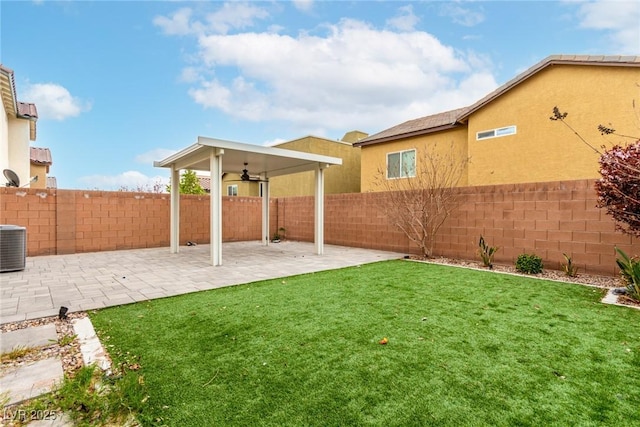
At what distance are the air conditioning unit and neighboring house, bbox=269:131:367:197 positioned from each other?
12.6 m

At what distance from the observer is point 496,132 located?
10766 millimetres

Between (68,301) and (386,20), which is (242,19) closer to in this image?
(386,20)

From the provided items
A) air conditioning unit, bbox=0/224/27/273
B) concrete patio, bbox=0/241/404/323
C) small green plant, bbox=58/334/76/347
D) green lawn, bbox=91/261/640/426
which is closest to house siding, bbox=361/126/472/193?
concrete patio, bbox=0/241/404/323

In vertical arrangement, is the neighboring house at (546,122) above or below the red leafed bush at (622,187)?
above

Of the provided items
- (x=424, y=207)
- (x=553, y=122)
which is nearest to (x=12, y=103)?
(x=424, y=207)

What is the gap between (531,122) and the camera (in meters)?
9.95

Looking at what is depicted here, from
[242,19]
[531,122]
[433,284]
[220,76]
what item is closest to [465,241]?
[433,284]

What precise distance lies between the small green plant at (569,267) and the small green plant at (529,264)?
0.43 metres

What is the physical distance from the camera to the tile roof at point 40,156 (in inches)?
725

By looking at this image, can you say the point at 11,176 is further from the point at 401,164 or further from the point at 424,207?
the point at 401,164

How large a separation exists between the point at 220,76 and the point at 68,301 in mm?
11076

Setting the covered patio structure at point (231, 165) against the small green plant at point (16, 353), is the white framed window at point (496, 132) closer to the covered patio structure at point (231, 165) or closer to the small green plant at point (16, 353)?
the covered patio structure at point (231, 165)

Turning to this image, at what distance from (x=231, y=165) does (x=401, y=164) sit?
734 centimetres

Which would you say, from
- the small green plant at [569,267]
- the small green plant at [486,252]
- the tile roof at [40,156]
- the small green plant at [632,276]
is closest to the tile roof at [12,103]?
the tile roof at [40,156]
